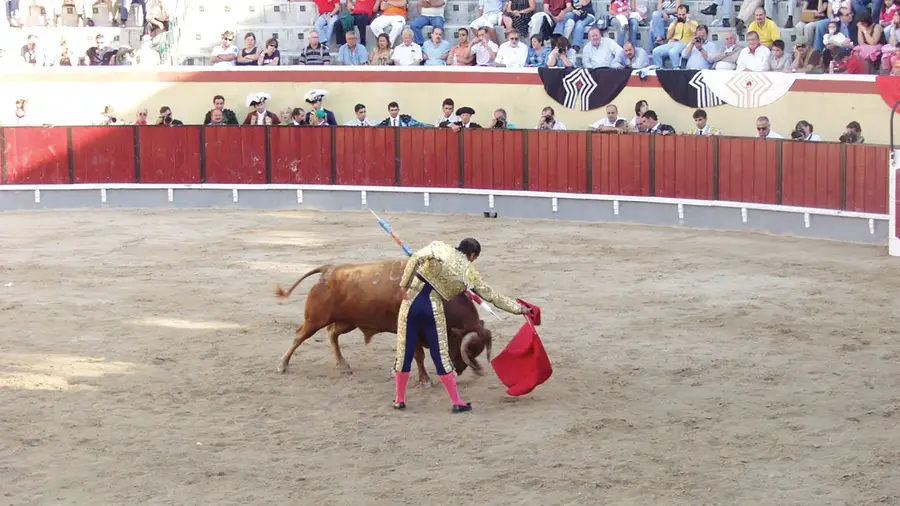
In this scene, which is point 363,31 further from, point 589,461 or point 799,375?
point 589,461

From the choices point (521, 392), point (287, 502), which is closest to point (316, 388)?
point (521, 392)

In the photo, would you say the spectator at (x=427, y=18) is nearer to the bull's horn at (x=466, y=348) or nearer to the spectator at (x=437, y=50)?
the spectator at (x=437, y=50)

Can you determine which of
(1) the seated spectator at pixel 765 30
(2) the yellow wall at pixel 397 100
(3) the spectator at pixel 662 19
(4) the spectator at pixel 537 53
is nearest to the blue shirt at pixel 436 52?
(2) the yellow wall at pixel 397 100

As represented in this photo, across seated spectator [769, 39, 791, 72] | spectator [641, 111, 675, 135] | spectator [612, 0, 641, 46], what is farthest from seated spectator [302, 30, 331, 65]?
seated spectator [769, 39, 791, 72]

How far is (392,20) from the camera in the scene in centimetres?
1925

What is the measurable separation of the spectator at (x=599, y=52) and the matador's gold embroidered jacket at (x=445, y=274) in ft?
30.8

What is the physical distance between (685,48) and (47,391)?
10.1 metres

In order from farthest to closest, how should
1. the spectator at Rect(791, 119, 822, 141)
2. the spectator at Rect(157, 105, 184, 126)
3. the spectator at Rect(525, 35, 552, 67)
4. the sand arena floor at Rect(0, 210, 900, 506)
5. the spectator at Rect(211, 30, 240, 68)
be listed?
the spectator at Rect(211, 30, 240, 68)
the spectator at Rect(157, 105, 184, 126)
the spectator at Rect(525, 35, 552, 67)
the spectator at Rect(791, 119, 822, 141)
the sand arena floor at Rect(0, 210, 900, 506)

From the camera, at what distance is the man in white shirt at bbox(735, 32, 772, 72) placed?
1642 cm

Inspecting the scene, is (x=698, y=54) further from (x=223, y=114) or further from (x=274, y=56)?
(x=223, y=114)

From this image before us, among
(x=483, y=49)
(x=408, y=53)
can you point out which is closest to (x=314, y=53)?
(x=408, y=53)

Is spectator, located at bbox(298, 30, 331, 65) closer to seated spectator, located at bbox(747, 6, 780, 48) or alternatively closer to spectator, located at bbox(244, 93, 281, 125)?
spectator, located at bbox(244, 93, 281, 125)

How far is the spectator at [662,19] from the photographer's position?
1767 centimetres

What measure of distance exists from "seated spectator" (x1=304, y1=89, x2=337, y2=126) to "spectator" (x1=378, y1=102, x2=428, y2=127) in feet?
2.31
